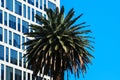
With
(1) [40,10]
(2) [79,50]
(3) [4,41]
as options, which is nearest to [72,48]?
(2) [79,50]

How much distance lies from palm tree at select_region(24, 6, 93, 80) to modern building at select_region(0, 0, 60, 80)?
43.1m

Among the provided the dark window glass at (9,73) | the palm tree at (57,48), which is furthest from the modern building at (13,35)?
the palm tree at (57,48)

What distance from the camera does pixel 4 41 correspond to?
13388 centimetres

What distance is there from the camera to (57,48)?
86.5 m

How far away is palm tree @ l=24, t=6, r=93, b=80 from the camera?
283 feet

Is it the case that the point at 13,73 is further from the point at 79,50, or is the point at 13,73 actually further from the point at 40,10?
the point at 79,50

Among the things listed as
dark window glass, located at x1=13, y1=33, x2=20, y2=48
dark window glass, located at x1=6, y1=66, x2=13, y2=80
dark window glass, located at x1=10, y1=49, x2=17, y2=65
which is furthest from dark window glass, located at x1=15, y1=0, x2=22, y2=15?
dark window glass, located at x1=6, y1=66, x2=13, y2=80

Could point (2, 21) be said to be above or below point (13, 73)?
above

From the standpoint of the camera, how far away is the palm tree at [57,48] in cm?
8631

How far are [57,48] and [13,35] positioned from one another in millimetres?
51909

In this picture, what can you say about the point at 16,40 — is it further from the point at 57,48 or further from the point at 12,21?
the point at 57,48

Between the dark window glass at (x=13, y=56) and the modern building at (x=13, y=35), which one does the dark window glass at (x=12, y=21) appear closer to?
the modern building at (x=13, y=35)

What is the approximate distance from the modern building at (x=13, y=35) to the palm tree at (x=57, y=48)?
4313 cm

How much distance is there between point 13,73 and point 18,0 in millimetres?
14771
